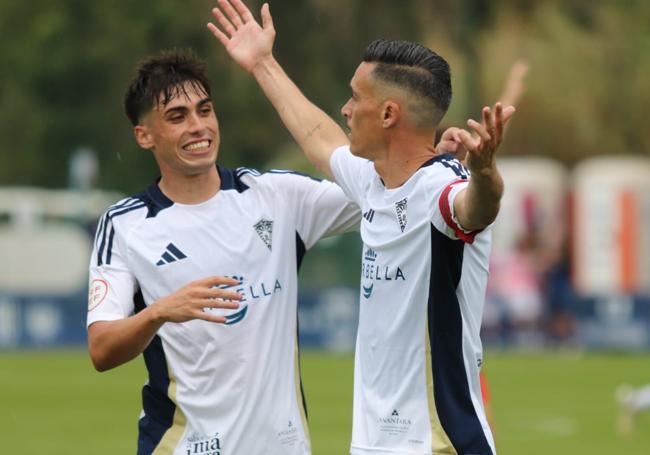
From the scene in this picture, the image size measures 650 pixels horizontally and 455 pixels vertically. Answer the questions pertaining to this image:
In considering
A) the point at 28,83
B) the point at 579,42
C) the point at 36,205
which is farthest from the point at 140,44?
the point at 36,205

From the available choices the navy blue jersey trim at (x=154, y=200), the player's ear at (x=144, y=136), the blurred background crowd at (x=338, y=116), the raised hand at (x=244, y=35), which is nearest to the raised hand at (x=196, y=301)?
the navy blue jersey trim at (x=154, y=200)

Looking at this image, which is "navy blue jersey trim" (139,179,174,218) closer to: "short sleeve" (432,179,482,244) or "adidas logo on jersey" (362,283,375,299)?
"adidas logo on jersey" (362,283,375,299)

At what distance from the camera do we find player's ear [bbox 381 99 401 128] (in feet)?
19.8

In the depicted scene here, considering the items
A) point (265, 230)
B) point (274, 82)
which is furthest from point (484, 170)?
point (274, 82)

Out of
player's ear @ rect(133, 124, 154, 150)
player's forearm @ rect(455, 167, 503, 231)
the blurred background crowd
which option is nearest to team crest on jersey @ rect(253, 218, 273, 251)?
player's ear @ rect(133, 124, 154, 150)

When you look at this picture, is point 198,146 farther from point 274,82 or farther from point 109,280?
point 109,280

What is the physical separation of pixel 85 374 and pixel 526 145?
15.9m

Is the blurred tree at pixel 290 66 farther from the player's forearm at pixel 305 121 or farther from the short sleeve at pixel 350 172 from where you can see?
the short sleeve at pixel 350 172

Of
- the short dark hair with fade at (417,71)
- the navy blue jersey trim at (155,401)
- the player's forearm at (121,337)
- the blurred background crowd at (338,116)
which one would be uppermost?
the blurred background crowd at (338,116)

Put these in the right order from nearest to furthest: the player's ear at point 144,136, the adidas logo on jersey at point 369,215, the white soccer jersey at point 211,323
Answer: the adidas logo on jersey at point 369,215
the white soccer jersey at point 211,323
the player's ear at point 144,136

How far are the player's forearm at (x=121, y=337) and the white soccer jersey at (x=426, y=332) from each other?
2.88 feet

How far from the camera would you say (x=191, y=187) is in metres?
6.69

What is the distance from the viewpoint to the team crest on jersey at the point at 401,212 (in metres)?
5.92

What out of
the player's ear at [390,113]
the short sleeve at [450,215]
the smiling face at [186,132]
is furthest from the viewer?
the smiling face at [186,132]
